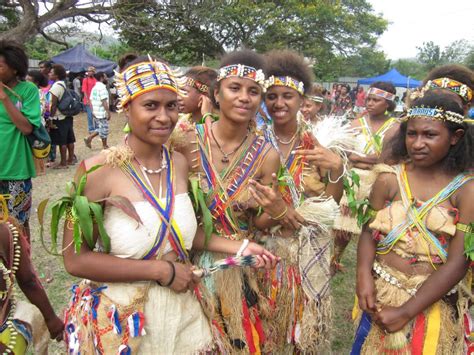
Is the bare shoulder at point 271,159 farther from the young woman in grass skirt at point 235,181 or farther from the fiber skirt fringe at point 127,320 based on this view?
the fiber skirt fringe at point 127,320

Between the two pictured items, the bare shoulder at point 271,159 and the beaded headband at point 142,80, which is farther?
the bare shoulder at point 271,159

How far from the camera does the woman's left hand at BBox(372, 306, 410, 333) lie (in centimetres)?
209

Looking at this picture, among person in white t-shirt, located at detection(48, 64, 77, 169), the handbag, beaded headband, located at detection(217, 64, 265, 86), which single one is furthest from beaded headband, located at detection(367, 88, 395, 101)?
person in white t-shirt, located at detection(48, 64, 77, 169)

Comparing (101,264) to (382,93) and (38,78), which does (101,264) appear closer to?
(382,93)

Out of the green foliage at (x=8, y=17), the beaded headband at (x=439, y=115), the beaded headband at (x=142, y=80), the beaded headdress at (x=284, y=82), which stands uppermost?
the green foliage at (x=8, y=17)

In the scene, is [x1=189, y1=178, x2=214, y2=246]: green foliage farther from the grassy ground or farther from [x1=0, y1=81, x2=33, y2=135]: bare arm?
[x1=0, y1=81, x2=33, y2=135]: bare arm

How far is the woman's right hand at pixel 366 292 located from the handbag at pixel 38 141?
10.4 feet

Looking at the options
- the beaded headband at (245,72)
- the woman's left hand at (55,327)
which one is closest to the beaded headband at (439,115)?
the beaded headband at (245,72)

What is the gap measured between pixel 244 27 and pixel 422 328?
2230 centimetres

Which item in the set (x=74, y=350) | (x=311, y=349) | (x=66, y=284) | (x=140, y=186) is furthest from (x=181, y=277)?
(x=66, y=284)

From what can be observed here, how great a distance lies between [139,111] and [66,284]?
3.10 meters

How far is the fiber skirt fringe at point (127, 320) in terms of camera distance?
1765 mm

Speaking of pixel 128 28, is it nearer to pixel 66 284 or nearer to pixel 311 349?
pixel 66 284

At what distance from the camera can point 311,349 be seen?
8.80 feet
